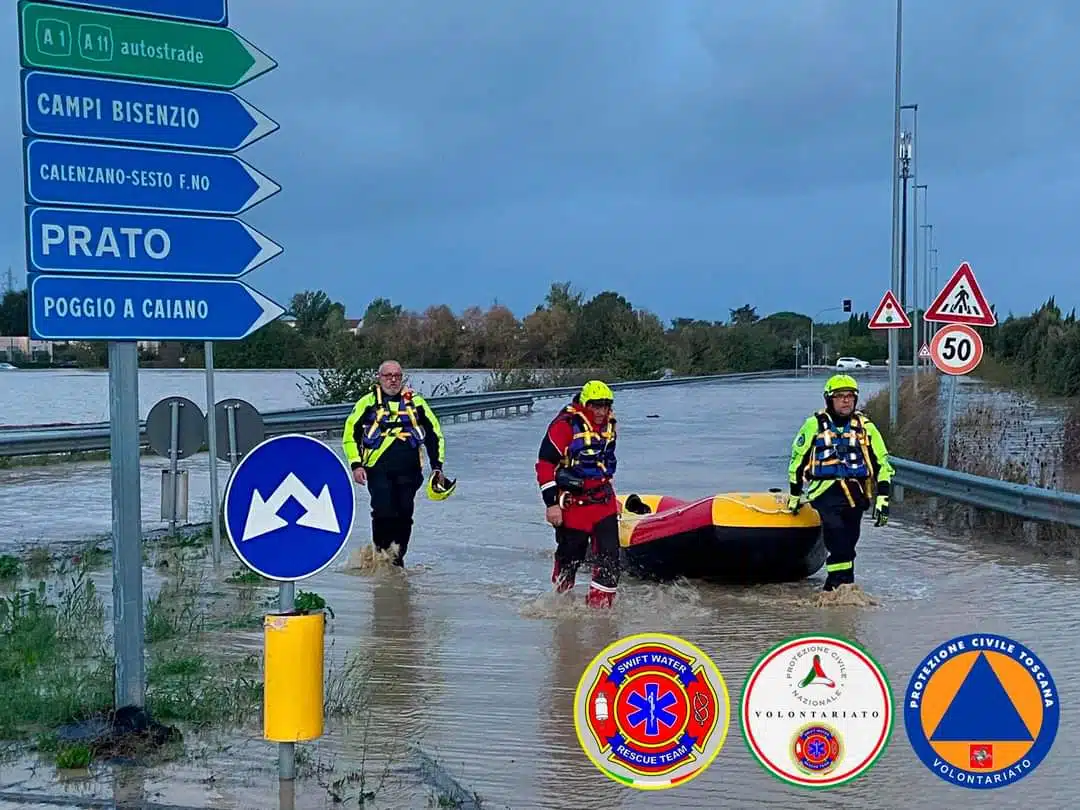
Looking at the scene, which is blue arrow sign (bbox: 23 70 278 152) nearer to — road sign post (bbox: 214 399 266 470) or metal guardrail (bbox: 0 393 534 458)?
metal guardrail (bbox: 0 393 534 458)

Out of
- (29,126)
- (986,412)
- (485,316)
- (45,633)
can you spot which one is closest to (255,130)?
(29,126)

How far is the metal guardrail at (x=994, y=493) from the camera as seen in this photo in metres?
11.2

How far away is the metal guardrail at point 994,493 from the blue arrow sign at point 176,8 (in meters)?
8.16

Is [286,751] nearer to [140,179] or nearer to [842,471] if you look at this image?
[140,179]

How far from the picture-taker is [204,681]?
6.95 metres

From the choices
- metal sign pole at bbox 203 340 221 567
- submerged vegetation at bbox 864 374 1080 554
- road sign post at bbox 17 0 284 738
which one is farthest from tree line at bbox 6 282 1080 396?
road sign post at bbox 17 0 284 738

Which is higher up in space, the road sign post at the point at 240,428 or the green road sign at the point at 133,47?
the green road sign at the point at 133,47

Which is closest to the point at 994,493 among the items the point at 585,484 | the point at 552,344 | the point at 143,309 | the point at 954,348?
the point at 954,348

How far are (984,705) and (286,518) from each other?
2.58 meters

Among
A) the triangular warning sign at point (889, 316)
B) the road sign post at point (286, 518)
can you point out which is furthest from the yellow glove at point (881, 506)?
the triangular warning sign at point (889, 316)

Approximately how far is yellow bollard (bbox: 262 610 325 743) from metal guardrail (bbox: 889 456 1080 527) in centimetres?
814

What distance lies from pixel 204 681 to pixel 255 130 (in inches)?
116

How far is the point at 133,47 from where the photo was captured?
19.4 ft

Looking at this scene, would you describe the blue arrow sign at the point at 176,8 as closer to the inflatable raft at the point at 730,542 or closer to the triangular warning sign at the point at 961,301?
the inflatable raft at the point at 730,542
